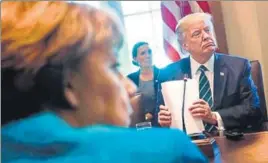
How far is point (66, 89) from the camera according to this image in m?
0.88

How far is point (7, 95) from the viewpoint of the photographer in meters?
0.89

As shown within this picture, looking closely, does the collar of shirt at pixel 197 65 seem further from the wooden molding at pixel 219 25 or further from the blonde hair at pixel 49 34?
the blonde hair at pixel 49 34

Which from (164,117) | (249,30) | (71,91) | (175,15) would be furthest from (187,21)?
(71,91)

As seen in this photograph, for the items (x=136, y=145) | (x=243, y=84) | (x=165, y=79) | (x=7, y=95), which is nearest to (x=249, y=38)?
(x=243, y=84)

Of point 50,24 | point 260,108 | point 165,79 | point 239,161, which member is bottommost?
point 239,161

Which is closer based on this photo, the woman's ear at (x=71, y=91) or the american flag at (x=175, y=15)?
the woman's ear at (x=71, y=91)

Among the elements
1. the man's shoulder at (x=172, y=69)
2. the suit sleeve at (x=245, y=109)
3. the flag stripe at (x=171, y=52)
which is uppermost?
the flag stripe at (x=171, y=52)

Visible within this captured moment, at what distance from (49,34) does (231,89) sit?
1.67 feet

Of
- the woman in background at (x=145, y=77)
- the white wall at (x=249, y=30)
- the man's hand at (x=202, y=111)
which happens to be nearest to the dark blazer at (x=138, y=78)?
the woman in background at (x=145, y=77)

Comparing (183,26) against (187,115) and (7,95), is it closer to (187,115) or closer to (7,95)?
(187,115)

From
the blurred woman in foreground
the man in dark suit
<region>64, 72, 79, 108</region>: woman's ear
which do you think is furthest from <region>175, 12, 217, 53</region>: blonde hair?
<region>64, 72, 79, 108</region>: woman's ear

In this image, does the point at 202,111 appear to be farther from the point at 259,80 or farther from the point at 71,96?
the point at 71,96

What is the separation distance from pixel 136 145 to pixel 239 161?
11.4 inches

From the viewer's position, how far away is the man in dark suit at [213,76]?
1062mm
